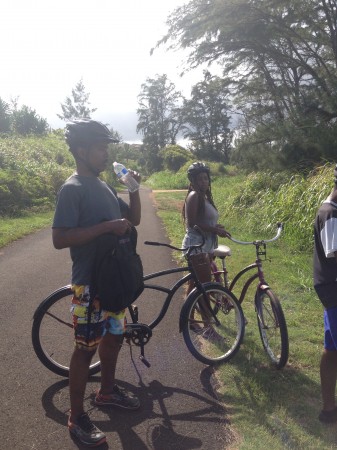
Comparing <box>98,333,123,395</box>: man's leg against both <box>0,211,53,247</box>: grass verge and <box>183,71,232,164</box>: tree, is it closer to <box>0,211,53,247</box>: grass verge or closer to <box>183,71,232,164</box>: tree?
<box>0,211,53,247</box>: grass verge

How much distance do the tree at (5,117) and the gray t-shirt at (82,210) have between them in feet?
112

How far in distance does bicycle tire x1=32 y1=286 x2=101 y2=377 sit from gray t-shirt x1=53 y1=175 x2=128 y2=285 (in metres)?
0.67

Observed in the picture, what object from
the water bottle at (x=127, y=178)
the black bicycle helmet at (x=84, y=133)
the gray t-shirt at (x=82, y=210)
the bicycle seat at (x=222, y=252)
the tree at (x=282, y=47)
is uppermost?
the tree at (x=282, y=47)

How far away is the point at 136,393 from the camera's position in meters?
3.37

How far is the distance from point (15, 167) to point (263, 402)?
15430mm

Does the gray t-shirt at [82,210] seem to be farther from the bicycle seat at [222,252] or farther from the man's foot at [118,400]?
the bicycle seat at [222,252]

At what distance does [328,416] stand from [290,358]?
97 cm

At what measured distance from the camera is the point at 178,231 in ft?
37.6

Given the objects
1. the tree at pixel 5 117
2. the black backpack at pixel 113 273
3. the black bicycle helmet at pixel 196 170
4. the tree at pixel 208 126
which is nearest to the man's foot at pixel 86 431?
the black backpack at pixel 113 273

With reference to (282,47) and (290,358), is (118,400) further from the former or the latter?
(282,47)

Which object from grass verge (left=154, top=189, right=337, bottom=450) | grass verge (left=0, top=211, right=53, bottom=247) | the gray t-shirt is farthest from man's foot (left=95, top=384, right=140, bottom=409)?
grass verge (left=0, top=211, right=53, bottom=247)

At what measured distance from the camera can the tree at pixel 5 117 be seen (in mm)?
33969

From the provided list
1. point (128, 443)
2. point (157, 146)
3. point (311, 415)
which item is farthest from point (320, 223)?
point (157, 146)

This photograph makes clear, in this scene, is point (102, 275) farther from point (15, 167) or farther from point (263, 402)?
point (15, 167)
